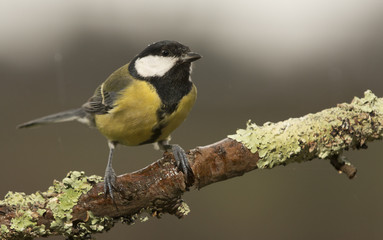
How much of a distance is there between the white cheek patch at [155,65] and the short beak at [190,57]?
43mm

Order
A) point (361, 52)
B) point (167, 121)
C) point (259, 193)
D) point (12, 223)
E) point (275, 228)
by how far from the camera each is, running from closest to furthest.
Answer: point (12, 223)
point (167, 121)
point (275, 228)
point (259, 193)
point (361, 52)

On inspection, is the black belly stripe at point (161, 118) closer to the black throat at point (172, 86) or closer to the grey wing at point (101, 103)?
the black throat at point (172, 86)

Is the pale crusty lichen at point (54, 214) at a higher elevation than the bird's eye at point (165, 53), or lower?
lower

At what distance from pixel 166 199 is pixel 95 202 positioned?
251 mm

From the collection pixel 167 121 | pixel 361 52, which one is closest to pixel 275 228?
pixel 167 121

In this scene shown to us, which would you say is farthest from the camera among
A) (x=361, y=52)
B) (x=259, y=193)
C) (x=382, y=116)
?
(x=361, y=52)

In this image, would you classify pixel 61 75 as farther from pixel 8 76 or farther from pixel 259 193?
pixel 259 193

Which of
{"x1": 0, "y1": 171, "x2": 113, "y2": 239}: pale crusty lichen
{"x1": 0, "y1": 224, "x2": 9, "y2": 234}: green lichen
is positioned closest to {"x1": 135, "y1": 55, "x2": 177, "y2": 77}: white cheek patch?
{"x1": 0, "y1": 171, "x2": 113, "y2": 239}: pale crusty lichen

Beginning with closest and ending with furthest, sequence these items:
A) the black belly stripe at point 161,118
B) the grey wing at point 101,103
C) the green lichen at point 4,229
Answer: the green lichen at point 4,229
the black belly stripe at point 161,118
the grey wing at point 101,103

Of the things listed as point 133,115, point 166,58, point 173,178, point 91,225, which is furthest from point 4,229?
point 166,58

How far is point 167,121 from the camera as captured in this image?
223cm

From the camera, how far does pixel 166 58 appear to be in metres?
2.27

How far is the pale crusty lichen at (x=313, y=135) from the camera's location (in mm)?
1754

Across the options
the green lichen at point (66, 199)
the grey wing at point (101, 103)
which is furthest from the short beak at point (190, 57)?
the green lichen at point (66, 199)
